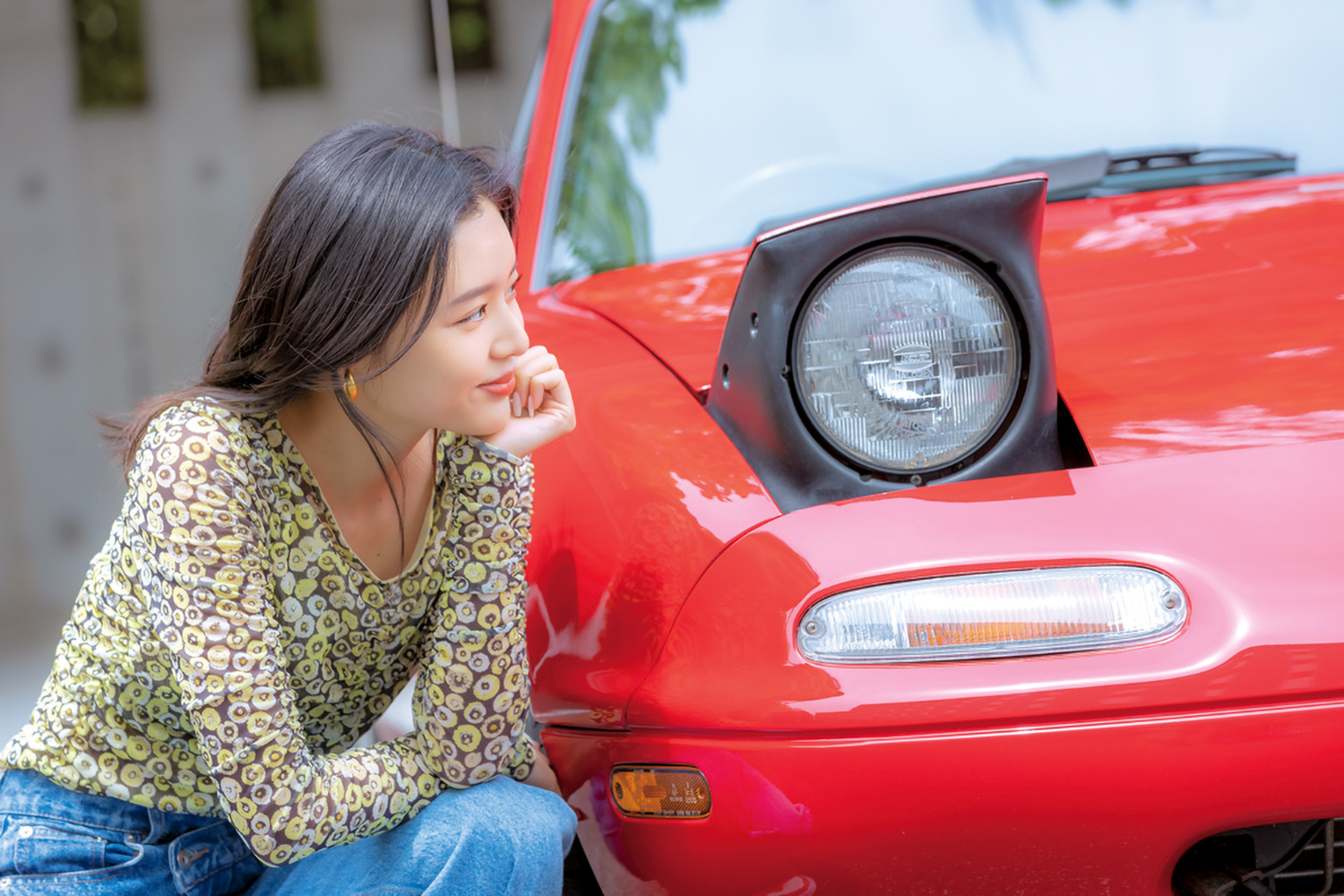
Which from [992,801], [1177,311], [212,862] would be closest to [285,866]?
[212,862]

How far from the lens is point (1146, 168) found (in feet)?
6.27

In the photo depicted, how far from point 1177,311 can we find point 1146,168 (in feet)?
1.84

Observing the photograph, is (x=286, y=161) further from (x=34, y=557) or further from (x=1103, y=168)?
(x=1103, y=168)

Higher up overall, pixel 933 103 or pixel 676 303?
pixel 933 103

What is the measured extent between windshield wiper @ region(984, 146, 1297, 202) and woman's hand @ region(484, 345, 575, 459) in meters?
0.82

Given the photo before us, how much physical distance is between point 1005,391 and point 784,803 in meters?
0.50

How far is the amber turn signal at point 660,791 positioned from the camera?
4.02ft

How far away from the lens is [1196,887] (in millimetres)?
1253

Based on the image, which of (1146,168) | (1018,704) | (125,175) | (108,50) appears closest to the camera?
(1018,704)

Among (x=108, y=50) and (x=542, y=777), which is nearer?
(x=542, y=777)

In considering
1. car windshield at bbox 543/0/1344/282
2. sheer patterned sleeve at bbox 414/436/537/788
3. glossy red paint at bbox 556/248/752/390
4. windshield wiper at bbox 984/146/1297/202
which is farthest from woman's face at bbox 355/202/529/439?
windshield wiper at bbox 984/146/1297/202

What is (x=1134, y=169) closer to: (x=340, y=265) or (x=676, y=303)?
(x=676, y=303)

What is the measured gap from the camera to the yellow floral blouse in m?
1.25

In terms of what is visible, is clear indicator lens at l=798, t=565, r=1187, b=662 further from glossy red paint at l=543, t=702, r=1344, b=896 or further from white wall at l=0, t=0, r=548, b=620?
white wall at l=0, t=0, r=548, b=620
